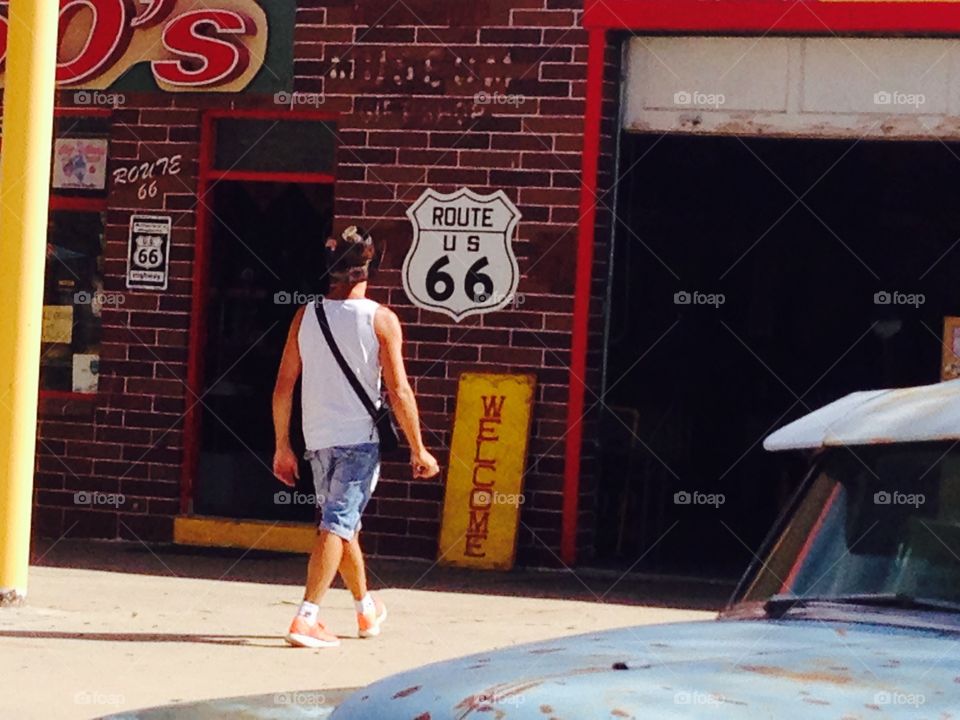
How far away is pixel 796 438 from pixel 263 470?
974 cm

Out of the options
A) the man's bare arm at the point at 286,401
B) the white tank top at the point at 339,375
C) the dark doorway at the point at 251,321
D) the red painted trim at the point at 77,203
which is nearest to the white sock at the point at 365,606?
the man's bare arm at the point at 286,401

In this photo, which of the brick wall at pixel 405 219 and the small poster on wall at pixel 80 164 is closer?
the brick wall at pixel 405 219

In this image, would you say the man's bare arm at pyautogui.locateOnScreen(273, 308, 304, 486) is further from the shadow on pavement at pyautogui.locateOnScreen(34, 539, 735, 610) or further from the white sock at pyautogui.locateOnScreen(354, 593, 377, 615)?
the shadow on pavement at pyautogui.locateOnScreen(34, 539, 735, 610)

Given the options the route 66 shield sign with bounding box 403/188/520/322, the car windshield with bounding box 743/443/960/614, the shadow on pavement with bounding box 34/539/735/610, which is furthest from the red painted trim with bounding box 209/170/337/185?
the car windshield with bounding box 743/443/960/614

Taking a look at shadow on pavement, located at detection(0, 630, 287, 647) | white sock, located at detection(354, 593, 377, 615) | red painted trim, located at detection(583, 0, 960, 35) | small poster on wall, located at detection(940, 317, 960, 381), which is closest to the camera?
shadow on pavement, located at detection(0, 630, 287, 647)

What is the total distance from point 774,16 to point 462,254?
2414 millimetres

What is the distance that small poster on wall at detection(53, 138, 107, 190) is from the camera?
1344cm

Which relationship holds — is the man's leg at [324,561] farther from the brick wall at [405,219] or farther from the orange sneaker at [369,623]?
the brick wall at [405,219]

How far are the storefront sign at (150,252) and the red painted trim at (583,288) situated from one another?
2806mm

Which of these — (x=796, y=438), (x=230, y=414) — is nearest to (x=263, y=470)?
(x=230, y=414)

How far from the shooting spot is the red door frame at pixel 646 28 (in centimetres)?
1195

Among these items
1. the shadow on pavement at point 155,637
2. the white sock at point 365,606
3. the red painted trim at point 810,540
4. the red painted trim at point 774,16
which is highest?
the red painted trim at point 774,16

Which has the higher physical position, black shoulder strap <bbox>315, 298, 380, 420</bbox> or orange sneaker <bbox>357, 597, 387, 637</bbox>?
black shoulder strap <bbox>315, 298, 380, 420</bbox>

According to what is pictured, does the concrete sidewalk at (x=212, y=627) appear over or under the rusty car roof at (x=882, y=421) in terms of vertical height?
under
